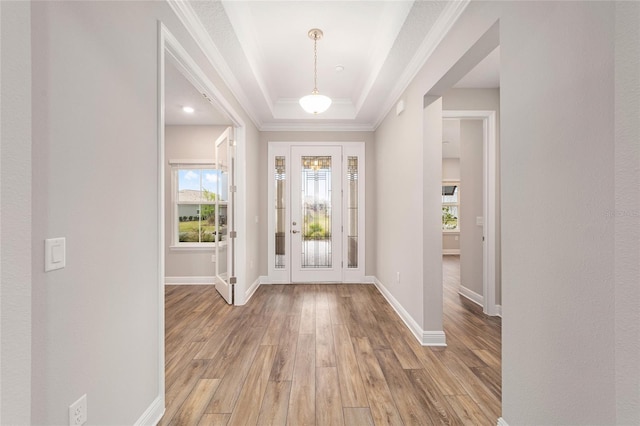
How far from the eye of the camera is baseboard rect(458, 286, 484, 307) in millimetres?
3617

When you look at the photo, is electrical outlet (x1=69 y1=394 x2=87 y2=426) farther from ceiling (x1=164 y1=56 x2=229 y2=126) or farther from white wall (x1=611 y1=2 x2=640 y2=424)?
ceiling (x1=164 y1=56 x2=229 y2=126)

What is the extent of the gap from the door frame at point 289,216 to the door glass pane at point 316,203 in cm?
24

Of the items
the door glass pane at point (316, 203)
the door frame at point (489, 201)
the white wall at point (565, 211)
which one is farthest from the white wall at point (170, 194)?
the white wall at point (565, 211)

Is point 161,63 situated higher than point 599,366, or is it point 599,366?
point 161,63

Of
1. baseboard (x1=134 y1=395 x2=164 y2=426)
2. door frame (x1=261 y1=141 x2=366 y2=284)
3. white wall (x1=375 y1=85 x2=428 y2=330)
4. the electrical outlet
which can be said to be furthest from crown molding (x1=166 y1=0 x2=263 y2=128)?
baseboard (x1=134 y1=395 x2=164 y2=426)

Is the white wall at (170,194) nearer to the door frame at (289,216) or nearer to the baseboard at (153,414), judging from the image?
the door frame at (289,216)

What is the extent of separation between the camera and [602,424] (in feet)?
3.17

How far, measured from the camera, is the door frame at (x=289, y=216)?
463cm

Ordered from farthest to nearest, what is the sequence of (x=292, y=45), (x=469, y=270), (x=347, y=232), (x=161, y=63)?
1. (x=347, y=232)
2. (x=469, y=270)
3. (x=292, y=45)
4. (x=161, y=63)

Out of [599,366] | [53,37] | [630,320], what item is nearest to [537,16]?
[630,320]

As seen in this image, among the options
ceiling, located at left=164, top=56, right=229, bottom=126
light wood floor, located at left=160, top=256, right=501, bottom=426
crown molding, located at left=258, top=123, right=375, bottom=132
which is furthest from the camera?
crown molding, located at left=258, top=123, right=375, bottom=132

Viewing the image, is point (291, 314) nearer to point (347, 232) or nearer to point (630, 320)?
point (347, 232)

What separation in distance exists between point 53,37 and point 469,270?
4.42 m
